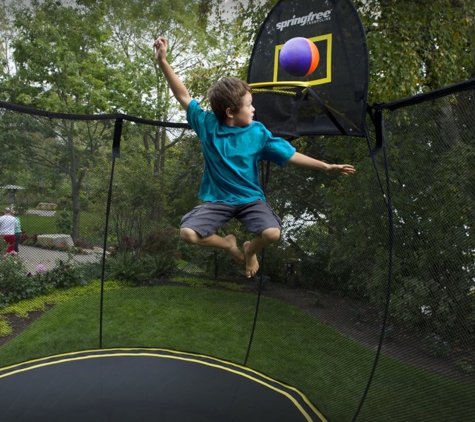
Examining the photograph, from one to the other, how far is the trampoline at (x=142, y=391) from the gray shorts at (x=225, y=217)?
1205 mm

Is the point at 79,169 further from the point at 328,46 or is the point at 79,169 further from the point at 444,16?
the point at 444,16

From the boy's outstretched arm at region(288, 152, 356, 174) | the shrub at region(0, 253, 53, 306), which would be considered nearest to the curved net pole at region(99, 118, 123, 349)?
the shrub at region(0, 253, 53, 306)

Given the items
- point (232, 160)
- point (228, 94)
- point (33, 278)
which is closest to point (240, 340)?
point (33, 278)

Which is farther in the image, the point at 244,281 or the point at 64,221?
the point at 244,281

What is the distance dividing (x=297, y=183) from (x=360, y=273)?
3.16ft

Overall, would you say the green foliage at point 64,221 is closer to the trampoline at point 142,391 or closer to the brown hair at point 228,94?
the trampoline at point 142,391

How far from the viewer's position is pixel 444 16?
4.05 meters

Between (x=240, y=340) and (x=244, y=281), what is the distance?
0.44m

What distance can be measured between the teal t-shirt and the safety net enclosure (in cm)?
60

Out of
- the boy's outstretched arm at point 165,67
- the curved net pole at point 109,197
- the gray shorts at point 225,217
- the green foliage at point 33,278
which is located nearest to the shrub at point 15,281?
the green foliage at point 33,278

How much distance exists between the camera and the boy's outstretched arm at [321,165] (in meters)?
2.13

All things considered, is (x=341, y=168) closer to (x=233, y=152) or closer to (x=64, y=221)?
(x=233, y=152)

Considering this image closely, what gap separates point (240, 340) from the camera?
3.67 meters

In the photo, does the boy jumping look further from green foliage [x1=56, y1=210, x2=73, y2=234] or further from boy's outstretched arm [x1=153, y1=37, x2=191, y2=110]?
green foliage [x1=56, y1=210, x2=73, y2=234]
